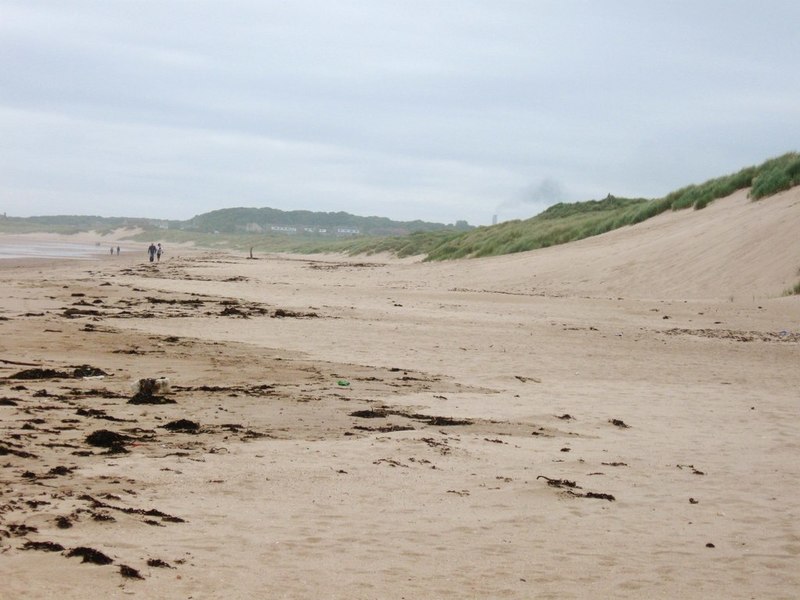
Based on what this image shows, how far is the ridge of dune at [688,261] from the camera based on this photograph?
21375 mm

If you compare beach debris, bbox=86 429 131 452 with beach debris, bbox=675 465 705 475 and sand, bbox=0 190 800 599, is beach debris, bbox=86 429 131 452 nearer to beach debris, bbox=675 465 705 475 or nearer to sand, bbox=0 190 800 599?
sand, bbox=0 190 800 599

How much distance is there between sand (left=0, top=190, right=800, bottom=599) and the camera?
4.33 m

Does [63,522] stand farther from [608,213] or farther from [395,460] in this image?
[608,213]

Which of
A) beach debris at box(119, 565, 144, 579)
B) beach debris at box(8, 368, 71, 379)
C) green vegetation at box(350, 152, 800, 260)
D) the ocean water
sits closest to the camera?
beach debris at box(119, 565, 144, 579)

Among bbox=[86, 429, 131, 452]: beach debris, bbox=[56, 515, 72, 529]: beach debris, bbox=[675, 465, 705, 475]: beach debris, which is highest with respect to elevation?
bbox=[86, 429, 131, 452]: beach debris

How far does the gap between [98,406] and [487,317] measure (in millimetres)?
10714

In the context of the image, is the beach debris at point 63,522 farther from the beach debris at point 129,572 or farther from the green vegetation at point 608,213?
the green vegetation at point 608,213

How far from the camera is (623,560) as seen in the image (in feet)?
15.5

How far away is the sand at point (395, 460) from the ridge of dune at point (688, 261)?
557 centimetres

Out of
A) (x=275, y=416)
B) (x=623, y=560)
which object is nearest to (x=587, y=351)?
(x=275, y=416)

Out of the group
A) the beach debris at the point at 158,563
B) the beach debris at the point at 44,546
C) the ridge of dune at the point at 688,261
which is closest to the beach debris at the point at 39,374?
the beach debris at the point at 44,546

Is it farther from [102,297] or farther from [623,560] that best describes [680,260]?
[623,560]

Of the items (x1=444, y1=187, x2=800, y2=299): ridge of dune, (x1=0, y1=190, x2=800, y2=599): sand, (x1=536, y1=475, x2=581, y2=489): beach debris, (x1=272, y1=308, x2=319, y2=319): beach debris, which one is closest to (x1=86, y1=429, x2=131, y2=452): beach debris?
(x1=0, y1=190, x2=800, y2=599): sand

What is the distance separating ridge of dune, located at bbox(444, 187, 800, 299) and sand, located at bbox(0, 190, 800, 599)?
5.57 meters
